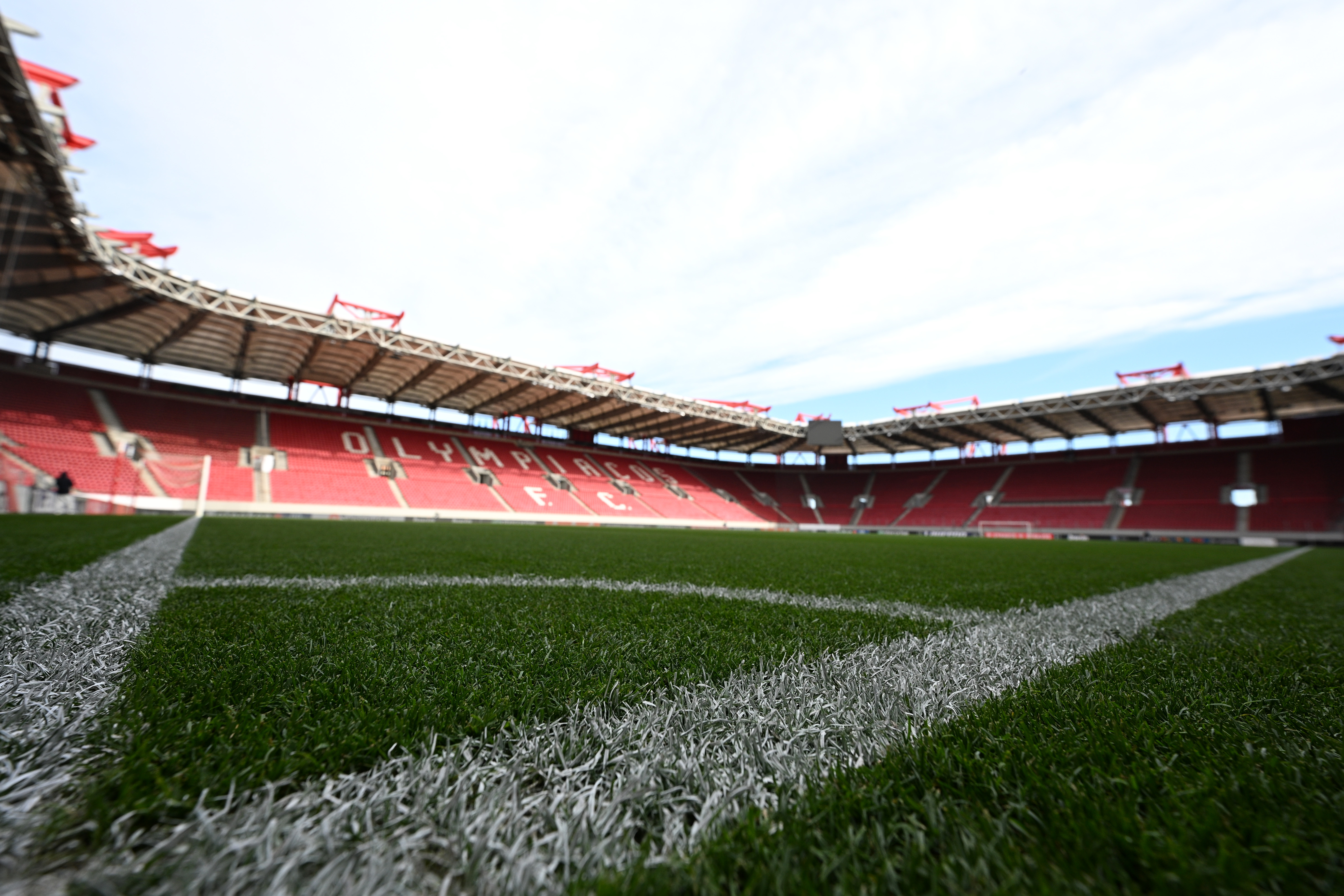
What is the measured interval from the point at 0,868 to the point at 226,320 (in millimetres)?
20178

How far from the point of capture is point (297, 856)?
2.06 ft

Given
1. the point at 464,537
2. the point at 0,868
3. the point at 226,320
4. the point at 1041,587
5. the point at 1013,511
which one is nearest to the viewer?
the point at 0,868

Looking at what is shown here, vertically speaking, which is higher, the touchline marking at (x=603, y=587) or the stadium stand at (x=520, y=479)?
the touchline marking at (x=603, y=587)

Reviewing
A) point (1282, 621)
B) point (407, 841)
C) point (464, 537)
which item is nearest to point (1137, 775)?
point (407, 841)

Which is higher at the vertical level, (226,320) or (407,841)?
(226,320)

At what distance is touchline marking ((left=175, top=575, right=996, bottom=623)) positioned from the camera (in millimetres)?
2709

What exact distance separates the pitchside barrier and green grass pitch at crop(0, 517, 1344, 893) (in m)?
26.9

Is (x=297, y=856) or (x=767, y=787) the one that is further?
(x=767, y=787)

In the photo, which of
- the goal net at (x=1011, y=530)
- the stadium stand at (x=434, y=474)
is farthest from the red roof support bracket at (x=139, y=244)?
the goal net at (x=1011, y=530)

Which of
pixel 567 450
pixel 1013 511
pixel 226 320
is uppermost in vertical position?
pixel 226 320

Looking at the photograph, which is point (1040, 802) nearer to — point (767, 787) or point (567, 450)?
point (767, 787)

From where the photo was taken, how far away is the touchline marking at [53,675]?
755 mm

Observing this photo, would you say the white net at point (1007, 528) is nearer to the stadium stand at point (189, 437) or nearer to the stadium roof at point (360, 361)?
the stadium roof at point (360, 361)

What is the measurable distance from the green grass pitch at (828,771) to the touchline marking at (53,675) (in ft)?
0.14
